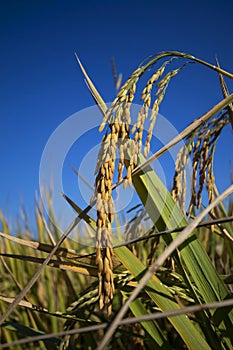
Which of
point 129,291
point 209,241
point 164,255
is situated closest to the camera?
point 164,255

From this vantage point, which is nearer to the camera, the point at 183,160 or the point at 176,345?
the point at 183,160

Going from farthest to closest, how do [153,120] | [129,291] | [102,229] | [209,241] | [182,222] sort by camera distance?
A: [209,241] < [129,291] < [182,222] < [153,120] < [102,229]

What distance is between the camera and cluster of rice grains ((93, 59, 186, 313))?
1.60ft

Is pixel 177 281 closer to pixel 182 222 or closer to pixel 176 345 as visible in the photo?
pixel 182 222

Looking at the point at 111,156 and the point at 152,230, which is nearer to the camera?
the point at 111,156

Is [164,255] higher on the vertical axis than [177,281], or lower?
higher

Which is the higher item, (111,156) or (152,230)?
(111,156)

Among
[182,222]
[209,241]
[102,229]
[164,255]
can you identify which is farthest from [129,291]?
[209,241]

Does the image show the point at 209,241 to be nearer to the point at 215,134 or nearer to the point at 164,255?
the point at 215,134

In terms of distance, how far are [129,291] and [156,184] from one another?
0.26 m

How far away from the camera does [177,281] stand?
2.72ft

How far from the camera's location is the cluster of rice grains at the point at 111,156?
1.60 ft

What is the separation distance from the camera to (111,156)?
505 mm

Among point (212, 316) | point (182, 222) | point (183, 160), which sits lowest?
point (212, 316)
